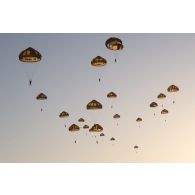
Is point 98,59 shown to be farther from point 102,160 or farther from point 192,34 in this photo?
point 102,160

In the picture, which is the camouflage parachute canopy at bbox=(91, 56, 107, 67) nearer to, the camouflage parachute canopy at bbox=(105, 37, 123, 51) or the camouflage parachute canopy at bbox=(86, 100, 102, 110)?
the camouflage parachute canopy at bbox=(105, 37, 123, 51)

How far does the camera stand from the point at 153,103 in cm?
4319

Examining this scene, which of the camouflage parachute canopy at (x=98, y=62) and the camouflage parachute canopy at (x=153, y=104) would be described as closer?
the camouflage parachute canopy at (x=98, y=62)

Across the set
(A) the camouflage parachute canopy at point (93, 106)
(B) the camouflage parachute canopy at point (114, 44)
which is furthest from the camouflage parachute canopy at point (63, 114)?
(B) the camouflage parachute canopy at point (114, 44)

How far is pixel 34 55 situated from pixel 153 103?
1966 centimetres

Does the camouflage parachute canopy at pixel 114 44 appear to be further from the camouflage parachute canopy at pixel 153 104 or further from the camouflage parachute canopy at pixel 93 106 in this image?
the camouflage parachute canopy at pixel 153 104

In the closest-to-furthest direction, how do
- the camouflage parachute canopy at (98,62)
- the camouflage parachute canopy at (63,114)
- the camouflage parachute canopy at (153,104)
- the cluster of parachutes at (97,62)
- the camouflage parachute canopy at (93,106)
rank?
the cluster of parachutes at (97,62) < the camouflage parachute canopy at (98,62) < the camouflage parachute canopy at (93,106) < the camouflage parachute canopy at (63,114) < the camouflage parachute canopy at (153,104)

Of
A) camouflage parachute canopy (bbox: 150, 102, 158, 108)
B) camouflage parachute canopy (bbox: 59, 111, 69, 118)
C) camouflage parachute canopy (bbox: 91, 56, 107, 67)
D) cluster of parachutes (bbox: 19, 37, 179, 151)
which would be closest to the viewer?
cluster of parachutes (bbox: 19, 37, 179, 151)

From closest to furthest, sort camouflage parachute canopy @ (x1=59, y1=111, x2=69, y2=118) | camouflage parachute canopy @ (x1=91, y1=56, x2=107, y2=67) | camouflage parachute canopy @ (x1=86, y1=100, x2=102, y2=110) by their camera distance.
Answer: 1. camouflage parachute canopy @ (x1=91, y1=56, x2=107, y2=67)
2. camouflage parachute canopy @ (x1=86, y1=100, x2=102, y2=110)
3. camouflage parachute canopy @ (x1=59, y1=111, x2=69, y2=118)

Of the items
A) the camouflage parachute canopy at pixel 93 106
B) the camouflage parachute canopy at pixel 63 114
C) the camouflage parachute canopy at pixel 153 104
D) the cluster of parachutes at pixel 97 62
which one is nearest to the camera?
the cluster of parachutes at pixel 97 62

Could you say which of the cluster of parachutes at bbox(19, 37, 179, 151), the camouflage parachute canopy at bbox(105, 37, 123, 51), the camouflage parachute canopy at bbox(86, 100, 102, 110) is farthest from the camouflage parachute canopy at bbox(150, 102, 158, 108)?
the camouflage parachute canopy at bbox(105, 37, 123, 51)

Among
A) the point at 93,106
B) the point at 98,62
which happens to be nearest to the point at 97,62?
the point at 98,62

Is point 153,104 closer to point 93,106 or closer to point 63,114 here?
point 63,114

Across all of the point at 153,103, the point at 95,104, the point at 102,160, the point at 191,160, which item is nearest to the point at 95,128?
the point at 95,104
